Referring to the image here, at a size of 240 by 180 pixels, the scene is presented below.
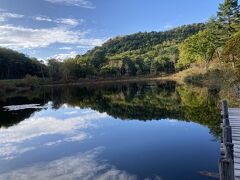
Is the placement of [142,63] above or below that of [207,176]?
above

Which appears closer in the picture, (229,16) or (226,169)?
(226,169)

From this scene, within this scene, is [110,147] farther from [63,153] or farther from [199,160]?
[199,160]

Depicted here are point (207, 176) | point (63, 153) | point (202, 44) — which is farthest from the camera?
point (202, 44)

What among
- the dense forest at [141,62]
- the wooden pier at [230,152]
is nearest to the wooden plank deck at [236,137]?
the wooden pier at [230,152]

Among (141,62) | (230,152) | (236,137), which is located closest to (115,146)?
(236,137)

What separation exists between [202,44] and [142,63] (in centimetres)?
5220

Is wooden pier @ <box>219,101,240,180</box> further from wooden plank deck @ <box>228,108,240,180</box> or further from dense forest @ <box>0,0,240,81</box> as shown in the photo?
dense forest @ <box>0,0,240,81</box>

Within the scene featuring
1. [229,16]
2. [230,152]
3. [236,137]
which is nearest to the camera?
[230,152]

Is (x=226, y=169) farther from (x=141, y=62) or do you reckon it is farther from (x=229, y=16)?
(x=141, y=62)

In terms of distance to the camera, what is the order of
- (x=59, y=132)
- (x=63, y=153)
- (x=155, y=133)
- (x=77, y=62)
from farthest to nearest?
(x=77, y=62)
(x=59, y=132)
(x=155, y=133)
(x=63, y=153)

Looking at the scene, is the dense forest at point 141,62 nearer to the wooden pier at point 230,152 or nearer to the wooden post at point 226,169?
the wooden pier at point 230,152

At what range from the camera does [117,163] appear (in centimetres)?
1173

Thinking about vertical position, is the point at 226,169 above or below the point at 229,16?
below

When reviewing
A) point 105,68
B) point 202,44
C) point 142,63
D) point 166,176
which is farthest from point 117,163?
point 142,63
